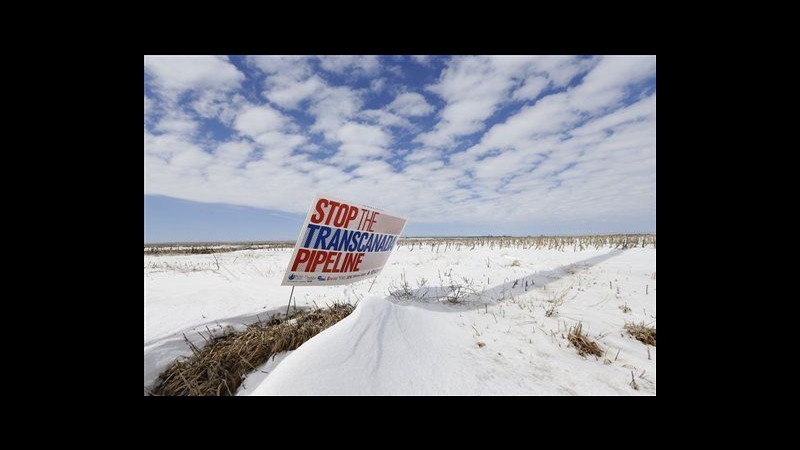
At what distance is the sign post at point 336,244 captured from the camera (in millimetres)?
3689

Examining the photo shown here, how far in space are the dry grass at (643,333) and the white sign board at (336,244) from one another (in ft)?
12.4

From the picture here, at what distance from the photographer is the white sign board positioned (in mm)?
3691

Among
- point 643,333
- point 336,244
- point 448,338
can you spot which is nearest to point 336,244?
point 336,244

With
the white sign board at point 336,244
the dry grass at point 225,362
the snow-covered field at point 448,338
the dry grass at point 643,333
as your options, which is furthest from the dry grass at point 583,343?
the white sign board at point 336,244

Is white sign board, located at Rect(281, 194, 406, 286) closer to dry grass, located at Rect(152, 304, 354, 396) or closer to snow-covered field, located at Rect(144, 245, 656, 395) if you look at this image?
dry grass, located at Rect(152, 304, 354, 396)

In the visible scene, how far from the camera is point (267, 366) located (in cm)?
260

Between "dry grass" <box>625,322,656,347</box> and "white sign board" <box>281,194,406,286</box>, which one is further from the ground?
"white sign board" <box>281,194,406,286</box>

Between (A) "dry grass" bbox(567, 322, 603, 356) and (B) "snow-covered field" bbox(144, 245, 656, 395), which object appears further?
(A) "dry grass" bbox(567, 322, 603, 356)

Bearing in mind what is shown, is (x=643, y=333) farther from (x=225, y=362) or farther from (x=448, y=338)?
(x=225, y=362)

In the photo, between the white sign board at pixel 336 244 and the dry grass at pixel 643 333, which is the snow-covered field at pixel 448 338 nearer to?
the dry grass at pixel 643 333

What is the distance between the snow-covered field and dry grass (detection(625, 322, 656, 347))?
94mm

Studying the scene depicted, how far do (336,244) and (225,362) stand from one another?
1.97 meters

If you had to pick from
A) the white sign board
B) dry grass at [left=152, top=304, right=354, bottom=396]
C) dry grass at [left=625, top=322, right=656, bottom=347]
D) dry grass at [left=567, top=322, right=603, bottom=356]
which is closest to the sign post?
the white sign board

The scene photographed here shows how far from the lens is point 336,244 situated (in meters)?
4.10
